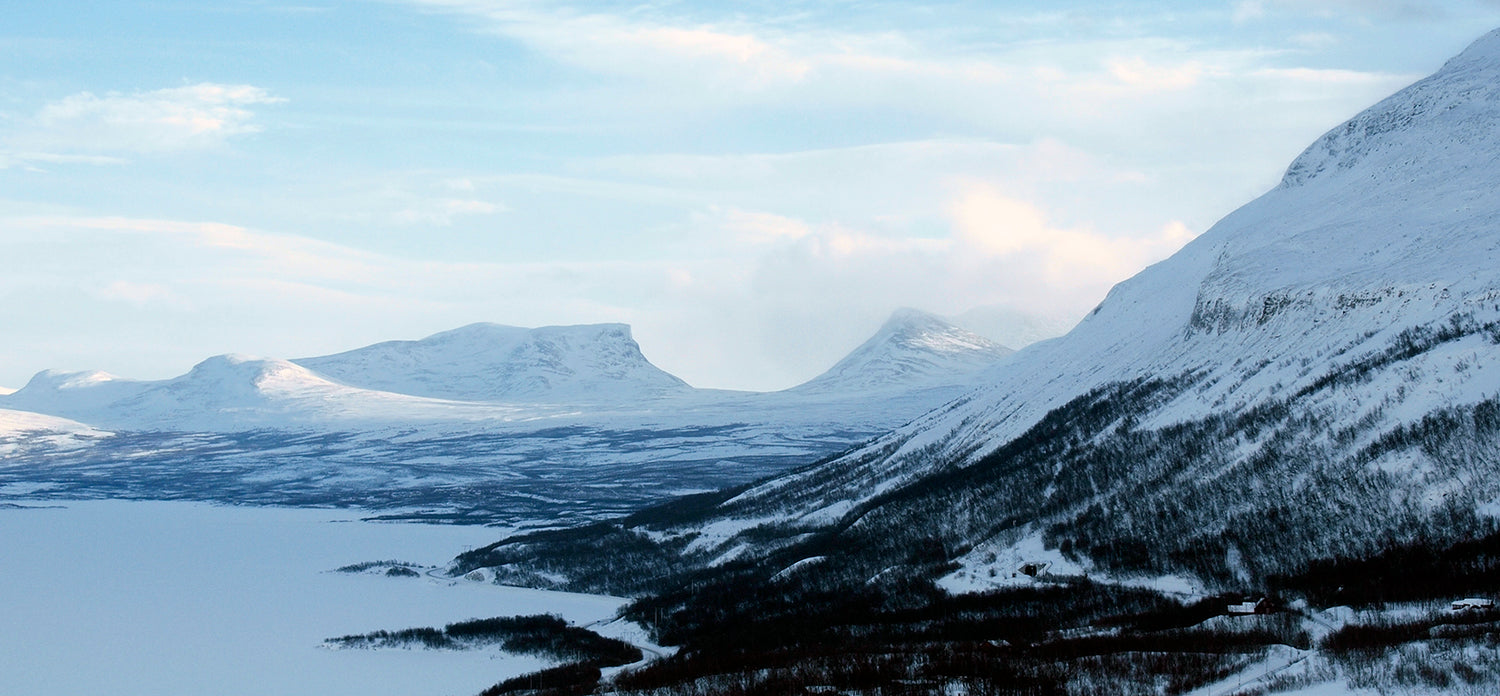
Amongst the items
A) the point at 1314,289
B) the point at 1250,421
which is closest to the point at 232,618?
the point at 1250,421

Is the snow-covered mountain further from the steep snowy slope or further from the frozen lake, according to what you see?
the frozen lake

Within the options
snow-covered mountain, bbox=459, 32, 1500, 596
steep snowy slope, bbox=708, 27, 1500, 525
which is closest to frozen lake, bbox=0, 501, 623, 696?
snow-covered mountain, bbox=459, 32, 1500, 596

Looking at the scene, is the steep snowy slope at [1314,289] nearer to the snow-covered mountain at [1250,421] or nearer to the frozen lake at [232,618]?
the snow-covered mountain at [1250,421]

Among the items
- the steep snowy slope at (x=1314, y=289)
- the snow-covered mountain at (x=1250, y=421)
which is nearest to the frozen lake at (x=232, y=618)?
the snow-covered mountain at (x=1250, y=421)

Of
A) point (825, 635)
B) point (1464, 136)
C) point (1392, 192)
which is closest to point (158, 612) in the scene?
point (825, 635)

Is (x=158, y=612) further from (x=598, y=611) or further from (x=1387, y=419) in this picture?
(x=1387, y=419)

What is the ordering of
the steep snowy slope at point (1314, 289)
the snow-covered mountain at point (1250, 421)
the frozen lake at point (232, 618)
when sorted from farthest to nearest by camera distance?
the steep snowy slope at point (1314, 289) < the frozen lake at point (232, 618) < the snow-covered mountain at point (1250, 421)
